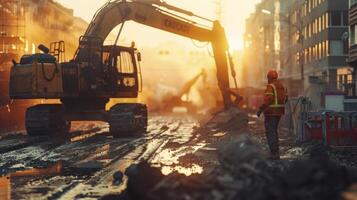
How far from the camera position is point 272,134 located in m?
13.0

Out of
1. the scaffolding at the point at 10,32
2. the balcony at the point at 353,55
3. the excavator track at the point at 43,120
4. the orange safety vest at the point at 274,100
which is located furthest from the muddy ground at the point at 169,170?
the balcony at the point at 353,55

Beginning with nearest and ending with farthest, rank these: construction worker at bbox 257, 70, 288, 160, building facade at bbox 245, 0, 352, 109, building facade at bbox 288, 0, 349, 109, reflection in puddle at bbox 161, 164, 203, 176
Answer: reflection in puddle at bbox 161, 164, 203, 176 → construction worker at bbox 257, 70, 288, 160 → building facade at bbox 245, 0, 352, 109 → building facade at bbox 288, 0, 349, 109

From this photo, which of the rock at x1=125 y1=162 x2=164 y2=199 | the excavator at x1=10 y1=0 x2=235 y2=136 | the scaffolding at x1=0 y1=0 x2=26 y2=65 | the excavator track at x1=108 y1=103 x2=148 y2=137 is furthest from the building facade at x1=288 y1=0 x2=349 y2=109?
the rock at x1=125 y1=162 x2=164 y2=199

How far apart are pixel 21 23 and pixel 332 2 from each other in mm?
27778

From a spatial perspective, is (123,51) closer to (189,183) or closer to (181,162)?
(181,162)

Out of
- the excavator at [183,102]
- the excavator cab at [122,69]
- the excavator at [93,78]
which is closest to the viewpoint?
the excavator at [93,78]

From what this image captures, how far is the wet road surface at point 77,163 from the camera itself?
928 centimetres

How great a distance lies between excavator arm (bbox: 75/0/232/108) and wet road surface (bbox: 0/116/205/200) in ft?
14.3

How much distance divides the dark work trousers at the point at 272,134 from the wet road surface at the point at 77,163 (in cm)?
200

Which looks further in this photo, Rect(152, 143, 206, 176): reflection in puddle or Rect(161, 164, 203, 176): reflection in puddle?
Rect(152, 143, 206, 176): reflection in puddle

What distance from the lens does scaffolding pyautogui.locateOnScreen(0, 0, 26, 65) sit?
29928 millimetres

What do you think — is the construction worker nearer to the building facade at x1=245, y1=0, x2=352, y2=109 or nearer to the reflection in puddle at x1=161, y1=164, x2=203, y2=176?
the reflection in puddle at x1=161, y1=164, x2=203, y2=176

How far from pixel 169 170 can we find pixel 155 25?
14.1 meters

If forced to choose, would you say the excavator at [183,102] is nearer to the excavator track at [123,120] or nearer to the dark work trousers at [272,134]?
the excavator track at [123,120]
